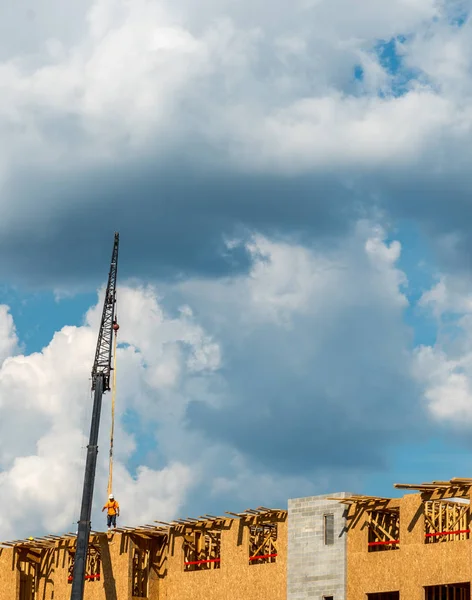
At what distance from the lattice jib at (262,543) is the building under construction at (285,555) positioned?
2.8 inches

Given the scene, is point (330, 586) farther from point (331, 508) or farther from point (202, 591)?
point (202, 591)

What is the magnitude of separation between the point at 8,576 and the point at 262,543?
58.3 feet

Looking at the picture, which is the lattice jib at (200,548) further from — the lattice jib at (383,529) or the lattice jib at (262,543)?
the lattice jib at (383,529)

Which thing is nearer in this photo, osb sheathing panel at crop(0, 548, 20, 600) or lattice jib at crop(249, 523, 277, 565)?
lattice jib at crop(249, 523, 277, 565)

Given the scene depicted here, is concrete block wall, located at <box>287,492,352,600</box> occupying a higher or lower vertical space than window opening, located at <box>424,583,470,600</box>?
higher

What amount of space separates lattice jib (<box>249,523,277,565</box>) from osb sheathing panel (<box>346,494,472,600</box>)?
5272 mm

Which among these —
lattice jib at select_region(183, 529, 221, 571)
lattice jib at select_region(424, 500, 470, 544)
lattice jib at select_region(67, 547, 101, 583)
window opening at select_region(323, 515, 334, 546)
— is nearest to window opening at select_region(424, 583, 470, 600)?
lattice jib at select_region(424, 500, 470, 544)

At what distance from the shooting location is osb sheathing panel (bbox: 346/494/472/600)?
2084 inches

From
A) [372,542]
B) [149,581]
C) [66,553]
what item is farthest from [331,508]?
[66,553]

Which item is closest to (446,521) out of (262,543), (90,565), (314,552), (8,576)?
(314,552)

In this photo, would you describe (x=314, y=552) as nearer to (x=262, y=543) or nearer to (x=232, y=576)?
(x=262, y=543)

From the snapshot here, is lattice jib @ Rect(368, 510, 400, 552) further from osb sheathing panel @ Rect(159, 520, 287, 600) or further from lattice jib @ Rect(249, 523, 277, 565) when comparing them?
lattice jib @ Rect(249, 523, 277, 565)

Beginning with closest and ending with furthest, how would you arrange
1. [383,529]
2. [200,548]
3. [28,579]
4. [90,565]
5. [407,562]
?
[407,562]
[383,529]
[200,548]
[90,565]
[28,579]

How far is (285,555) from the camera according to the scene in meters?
59.8
